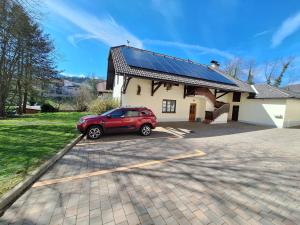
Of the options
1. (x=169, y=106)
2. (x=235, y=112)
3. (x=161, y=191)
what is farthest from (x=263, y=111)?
(x=161, y=191)

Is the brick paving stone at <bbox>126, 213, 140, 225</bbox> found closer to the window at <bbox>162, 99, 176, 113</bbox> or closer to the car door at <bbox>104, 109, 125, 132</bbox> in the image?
the car door at <bbox>104, 109, 125, 132</bbox>

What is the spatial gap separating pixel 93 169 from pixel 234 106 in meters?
19.5

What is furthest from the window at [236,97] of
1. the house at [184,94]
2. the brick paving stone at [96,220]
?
the brick paving stone at [96,220]

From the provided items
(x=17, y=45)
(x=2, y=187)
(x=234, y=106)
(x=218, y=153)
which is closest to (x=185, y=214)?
(x=2, y=187)

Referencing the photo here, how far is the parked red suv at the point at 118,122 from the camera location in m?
8.29

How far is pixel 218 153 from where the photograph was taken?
6.83 meters

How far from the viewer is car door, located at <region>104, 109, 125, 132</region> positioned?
8672mm

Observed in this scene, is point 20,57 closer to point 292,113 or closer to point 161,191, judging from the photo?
point 161,191

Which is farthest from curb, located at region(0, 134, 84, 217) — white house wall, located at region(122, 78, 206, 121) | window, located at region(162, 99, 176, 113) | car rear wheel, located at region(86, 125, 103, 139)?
window, located at region(162, 99, 176, 113)

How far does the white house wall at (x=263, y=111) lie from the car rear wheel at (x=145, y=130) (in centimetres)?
1397

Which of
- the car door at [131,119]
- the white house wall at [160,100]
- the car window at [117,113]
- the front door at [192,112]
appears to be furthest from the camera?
the front door at [192,112]

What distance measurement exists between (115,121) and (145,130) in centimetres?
183

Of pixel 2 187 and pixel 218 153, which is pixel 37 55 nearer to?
pixel 2 187

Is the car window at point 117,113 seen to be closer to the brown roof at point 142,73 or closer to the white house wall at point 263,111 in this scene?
the brown roof at point 142,73
